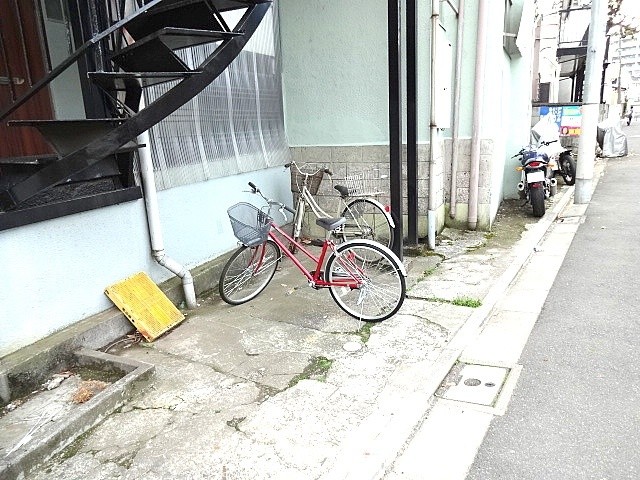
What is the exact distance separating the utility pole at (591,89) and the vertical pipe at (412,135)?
Answer: 179 inches

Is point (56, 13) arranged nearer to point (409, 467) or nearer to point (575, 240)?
point (409, 467)

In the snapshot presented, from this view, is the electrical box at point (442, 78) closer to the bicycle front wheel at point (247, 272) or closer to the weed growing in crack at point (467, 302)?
the weed growing in crack at point (467, 302)

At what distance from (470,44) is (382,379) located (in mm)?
5297

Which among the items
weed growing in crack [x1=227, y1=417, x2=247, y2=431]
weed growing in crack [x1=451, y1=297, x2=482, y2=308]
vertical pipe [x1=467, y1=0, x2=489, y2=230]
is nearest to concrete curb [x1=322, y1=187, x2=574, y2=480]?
weed growing in crack [x1=451, y1=297, x2=482, y2=308]

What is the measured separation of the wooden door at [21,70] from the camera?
4.81m

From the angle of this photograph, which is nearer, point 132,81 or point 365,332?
point 132,81

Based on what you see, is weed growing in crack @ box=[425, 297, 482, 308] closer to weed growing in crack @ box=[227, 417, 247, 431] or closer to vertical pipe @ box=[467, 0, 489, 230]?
weed growing in crack @ box=[227, 417, 247, 431]

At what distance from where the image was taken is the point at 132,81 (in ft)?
12.9

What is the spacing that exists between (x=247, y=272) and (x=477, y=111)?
13.4 feet

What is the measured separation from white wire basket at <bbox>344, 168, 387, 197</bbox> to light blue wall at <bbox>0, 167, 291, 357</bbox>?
6.88ft

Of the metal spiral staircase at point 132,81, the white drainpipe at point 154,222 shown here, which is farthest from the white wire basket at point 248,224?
the metal spiral staircase at point 132,81

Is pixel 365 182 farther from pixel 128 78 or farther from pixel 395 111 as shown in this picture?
pixel 128 78

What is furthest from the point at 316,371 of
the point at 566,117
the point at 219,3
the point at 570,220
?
the point at 566,117

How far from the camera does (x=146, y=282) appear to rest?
4.53m
